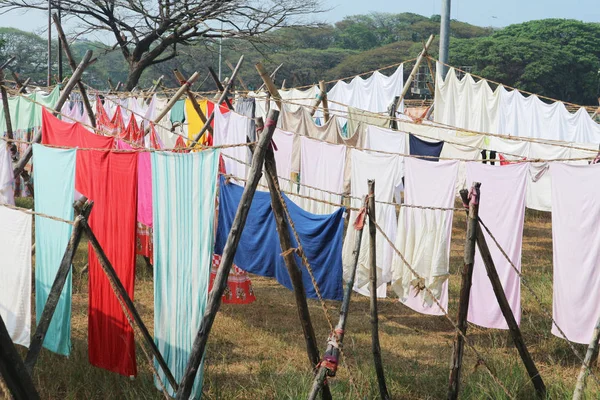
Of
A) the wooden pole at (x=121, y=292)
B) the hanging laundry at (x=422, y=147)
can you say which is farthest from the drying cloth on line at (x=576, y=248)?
the wooden pole at (x=121, y=292)

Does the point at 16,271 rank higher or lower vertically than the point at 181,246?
lower

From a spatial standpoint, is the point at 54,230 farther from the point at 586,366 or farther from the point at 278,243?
the point at 586,366

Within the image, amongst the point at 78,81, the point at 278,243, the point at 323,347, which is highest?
the point at 78,81

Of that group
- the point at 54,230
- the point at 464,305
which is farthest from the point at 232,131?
the point at 464,305

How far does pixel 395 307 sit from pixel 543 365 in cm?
216

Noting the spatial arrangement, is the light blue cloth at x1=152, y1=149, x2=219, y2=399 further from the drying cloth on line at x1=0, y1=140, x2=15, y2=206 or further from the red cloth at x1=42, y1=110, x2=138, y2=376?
the drying cloth on line at x1=0, y1=140, x2=15, y2=206

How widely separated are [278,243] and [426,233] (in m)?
1.42

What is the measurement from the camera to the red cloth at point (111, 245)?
182 inches

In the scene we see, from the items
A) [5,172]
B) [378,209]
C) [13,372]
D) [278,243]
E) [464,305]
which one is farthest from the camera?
[378,209]

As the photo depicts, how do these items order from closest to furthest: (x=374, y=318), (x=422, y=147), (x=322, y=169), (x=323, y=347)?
(x=374, y=318)
(x=323, y=347)
(x=322, y=169)
(x=422, y=147)

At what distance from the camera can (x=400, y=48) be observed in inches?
1953

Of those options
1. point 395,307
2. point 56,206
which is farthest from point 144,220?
point 395,307

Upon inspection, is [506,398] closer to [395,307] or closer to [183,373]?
[183,373]

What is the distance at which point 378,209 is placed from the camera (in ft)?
20.9
